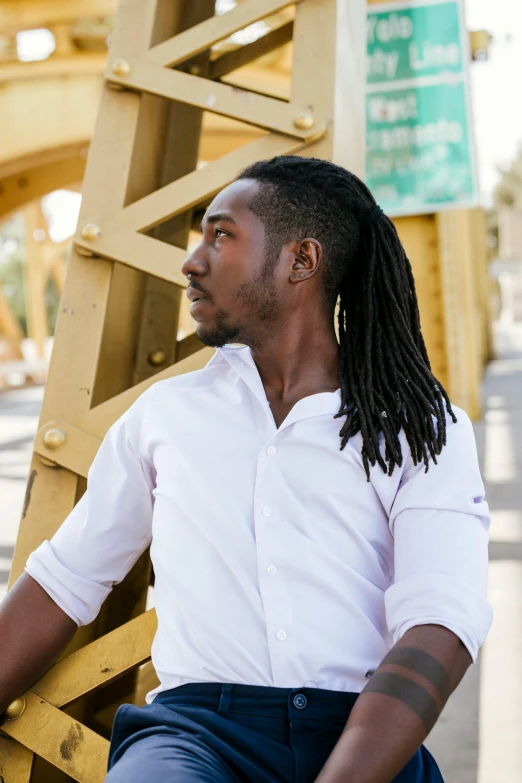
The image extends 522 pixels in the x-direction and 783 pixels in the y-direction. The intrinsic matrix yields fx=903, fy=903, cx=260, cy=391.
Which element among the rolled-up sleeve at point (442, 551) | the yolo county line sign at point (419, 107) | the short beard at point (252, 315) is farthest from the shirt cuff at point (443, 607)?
the yolo county line sign at point (419, 107)

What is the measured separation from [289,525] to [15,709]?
0.92 metres

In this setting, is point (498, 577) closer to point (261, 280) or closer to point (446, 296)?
point (261, 280)

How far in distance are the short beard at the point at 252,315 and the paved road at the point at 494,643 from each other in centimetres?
174

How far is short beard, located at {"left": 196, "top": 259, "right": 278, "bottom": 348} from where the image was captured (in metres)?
1.84

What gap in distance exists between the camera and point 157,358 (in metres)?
2.64

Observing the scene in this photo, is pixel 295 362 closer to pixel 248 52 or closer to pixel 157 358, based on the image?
pixel 157 358

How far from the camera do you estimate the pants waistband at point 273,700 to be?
5.25ft

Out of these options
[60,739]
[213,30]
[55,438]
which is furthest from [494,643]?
[213,30]

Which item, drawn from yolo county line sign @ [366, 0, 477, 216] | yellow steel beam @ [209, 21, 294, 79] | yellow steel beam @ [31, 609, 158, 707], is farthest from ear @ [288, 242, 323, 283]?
yolo county line sign @ [366, 0, 477, 216]

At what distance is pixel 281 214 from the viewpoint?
186 centimetres

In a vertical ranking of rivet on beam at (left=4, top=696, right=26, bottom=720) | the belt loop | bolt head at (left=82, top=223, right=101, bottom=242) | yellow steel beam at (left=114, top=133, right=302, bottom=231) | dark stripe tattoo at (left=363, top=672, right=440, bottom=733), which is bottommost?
rivet on beam at (left=4, top=696, right=26, bottom=720)

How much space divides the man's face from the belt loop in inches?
26.7

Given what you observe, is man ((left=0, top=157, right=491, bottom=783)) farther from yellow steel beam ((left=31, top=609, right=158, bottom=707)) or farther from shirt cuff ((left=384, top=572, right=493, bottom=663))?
yellow steel beam ((left=31, top=609, right=158, bottom=707))

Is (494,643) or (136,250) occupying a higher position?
(136,250)
